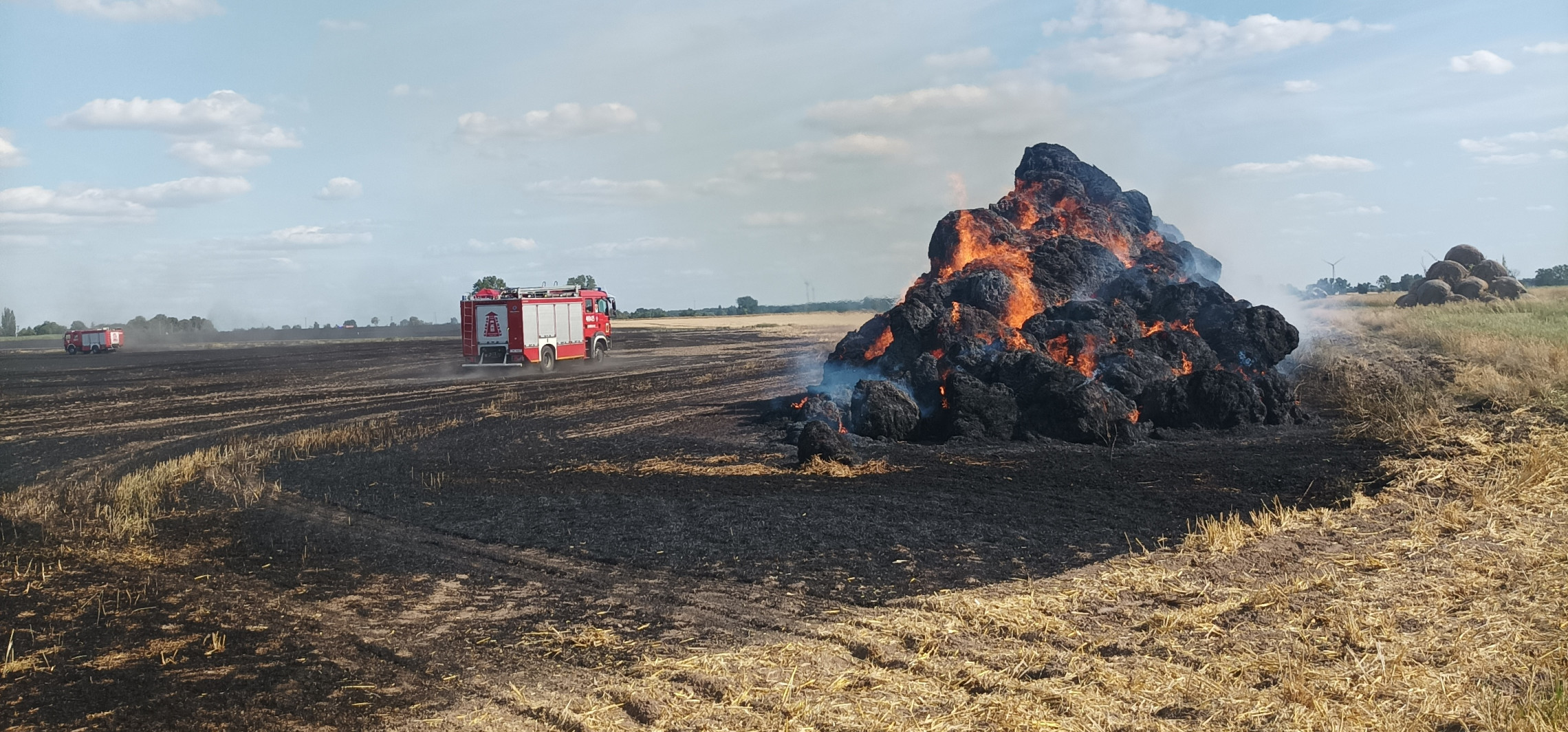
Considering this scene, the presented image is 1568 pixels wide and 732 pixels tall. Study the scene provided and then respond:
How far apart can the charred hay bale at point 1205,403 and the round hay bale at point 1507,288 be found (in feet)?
134

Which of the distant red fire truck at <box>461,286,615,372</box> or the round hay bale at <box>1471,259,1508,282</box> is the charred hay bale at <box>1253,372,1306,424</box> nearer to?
the distant red fire truck at <box>461,286,615,372</box>

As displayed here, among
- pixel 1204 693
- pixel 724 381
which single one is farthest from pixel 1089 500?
pixel 724 381

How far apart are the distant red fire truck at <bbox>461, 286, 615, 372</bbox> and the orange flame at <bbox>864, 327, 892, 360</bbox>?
17.6 meters

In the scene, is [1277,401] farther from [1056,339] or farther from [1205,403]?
[1056,339]

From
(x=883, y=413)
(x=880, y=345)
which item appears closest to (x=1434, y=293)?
(x=880, y=345)

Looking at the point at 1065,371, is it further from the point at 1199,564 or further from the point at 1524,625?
the point at 1524,625

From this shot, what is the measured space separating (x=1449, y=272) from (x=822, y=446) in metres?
51.3

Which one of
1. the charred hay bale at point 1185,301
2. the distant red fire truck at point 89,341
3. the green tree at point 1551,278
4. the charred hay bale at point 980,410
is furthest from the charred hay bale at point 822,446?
the green tree at point 1551,278

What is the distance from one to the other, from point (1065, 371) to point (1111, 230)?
8947 mm

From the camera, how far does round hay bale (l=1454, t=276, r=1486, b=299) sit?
160 ft

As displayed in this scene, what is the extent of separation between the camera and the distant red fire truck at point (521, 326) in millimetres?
35656

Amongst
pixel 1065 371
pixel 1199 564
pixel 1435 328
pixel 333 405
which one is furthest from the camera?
pixel 1435 328

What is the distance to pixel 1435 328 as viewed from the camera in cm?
3366

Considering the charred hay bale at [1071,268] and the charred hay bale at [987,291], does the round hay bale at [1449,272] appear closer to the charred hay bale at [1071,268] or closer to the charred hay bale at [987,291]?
the charred hay bale at [1071,268]
